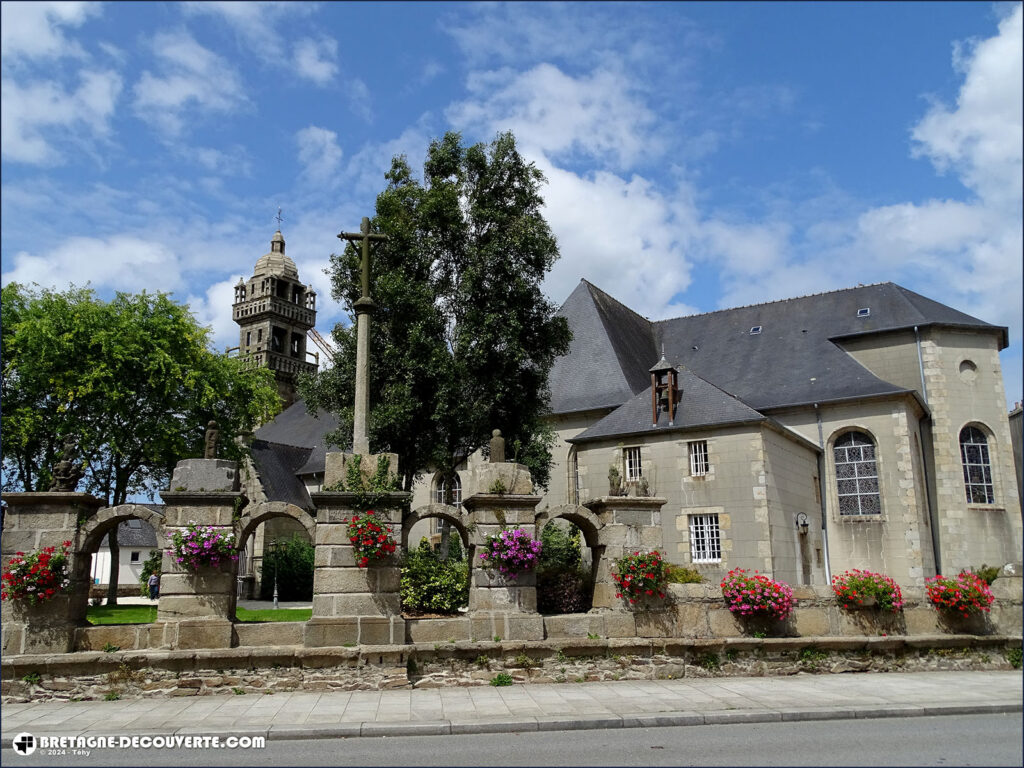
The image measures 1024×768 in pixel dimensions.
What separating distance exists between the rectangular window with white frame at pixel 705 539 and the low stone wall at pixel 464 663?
1173cm

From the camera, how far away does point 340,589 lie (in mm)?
9531

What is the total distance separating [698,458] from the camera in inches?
901

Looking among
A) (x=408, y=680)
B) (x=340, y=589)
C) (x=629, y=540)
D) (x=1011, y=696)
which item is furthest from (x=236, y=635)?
(x=1011, y=696)

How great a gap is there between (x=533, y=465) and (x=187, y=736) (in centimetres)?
1289

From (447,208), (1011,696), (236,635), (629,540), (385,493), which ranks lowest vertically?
(1011,696)

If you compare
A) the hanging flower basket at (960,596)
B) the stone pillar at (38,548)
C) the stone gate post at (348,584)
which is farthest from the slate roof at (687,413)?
the stone pillar at (38,548)

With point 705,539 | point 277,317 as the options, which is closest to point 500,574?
point 705,539

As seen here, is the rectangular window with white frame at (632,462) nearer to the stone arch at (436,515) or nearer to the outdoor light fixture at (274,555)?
the outdoor light fixture at (274,555)

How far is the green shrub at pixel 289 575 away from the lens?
95.9 feet

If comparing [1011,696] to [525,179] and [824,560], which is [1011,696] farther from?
[824,560]

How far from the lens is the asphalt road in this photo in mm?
6043

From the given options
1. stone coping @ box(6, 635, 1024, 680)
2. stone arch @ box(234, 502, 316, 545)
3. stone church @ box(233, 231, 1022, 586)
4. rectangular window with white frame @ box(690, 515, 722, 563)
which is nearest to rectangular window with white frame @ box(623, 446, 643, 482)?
stone church @ box(233, 231, 1022, 586)

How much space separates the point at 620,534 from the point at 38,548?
298 inches

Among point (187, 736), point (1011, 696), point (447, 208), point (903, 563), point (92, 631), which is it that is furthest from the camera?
point (903, 563)
